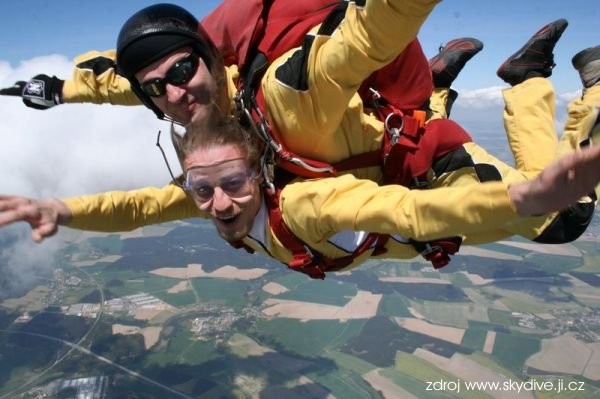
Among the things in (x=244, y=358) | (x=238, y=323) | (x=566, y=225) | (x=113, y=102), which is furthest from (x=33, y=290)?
(x=566, y=225)

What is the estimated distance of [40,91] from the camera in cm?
261

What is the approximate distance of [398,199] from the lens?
1139 millimetres

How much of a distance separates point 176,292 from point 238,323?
182 inches

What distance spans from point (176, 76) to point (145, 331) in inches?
770

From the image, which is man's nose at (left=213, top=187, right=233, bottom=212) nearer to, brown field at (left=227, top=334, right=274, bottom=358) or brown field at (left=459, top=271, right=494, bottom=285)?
brown field at (left=227, top=334, right=274, bottom=358)

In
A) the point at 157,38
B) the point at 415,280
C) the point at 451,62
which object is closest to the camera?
the point at 157,38

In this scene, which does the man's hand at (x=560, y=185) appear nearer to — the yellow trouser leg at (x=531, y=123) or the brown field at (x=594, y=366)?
the yellow trouser leg at (x=531, y=123)

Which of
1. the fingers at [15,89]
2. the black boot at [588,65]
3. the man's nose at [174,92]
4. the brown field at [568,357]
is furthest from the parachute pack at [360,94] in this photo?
the brown field at [568,357]

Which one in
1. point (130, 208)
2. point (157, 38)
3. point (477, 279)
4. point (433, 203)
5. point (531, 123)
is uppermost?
point (157, 38)

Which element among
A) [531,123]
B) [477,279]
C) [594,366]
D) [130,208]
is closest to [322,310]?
[594,366]

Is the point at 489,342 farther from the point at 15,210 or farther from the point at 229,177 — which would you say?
the point at 15,210

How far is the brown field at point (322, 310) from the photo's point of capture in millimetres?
19622

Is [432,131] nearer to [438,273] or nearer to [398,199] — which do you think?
[398,199]

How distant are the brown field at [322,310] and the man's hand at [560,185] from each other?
19248mm
